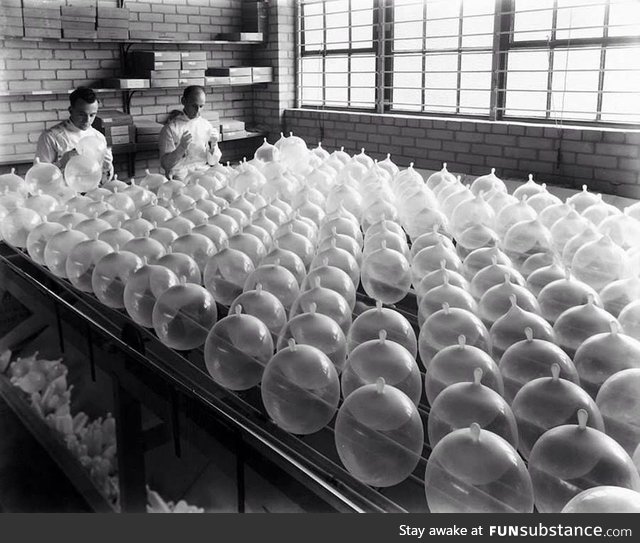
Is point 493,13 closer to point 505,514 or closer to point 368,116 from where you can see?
point 368,116

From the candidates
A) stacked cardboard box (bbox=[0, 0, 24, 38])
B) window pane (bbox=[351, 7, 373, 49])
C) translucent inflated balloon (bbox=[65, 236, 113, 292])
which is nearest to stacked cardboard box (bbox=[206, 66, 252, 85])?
window pane (bbox=[351, 7, 373, 49])

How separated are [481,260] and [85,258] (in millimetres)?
1334

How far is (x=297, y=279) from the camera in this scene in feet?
6.84

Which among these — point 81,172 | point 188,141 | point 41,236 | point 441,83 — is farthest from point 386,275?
point 441,83

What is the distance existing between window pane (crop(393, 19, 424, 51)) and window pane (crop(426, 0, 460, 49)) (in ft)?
0.35

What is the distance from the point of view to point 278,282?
1914mm

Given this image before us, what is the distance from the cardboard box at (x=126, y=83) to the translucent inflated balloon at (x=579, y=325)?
4.58 m

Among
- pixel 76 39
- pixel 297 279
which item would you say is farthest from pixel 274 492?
pixel 76 39

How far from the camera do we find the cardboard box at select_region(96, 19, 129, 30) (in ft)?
16.9

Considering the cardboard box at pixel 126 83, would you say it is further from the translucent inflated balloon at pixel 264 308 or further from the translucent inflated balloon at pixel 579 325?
the translucent inflated balloon at pixel 579 325

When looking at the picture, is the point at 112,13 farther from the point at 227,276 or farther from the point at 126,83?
the point at 227,276

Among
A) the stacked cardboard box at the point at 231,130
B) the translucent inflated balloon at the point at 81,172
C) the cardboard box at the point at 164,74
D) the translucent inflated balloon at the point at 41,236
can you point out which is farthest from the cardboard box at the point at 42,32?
the translucent inflated balloon at the point at 41,236

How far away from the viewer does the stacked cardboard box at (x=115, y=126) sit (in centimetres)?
521

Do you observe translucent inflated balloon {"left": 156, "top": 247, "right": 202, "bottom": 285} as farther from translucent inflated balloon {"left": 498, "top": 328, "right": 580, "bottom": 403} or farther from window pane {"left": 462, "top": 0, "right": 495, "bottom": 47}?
window pane {"left": 462, "top": 0, "right": 495, "bottom": 47}
